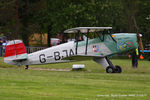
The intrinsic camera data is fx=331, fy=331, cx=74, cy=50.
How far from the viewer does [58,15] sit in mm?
42656

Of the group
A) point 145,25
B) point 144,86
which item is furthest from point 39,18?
point 144,86

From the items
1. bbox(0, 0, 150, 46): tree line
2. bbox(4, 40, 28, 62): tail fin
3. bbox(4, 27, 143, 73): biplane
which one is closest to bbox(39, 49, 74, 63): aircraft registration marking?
bbox(4, 27, 143, 73): biplane

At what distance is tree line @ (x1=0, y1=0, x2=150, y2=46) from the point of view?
4125 centimetres

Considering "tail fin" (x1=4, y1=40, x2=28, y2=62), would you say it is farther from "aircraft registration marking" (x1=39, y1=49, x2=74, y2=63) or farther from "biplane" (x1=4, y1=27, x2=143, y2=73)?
"aircraft registration marking" (x1=39, y1=49, x2=74, y2=63)

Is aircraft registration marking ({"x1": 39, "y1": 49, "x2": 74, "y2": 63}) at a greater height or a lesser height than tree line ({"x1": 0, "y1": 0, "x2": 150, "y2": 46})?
lesser

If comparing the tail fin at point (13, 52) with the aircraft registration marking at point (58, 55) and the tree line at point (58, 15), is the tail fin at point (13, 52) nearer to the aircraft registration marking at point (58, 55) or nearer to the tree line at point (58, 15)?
the aircraft registration marking at point (58, 55)

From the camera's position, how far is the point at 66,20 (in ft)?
139

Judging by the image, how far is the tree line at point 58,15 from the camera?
1624 inches

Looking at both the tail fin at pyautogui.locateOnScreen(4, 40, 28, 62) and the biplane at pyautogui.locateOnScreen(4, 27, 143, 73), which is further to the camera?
the tail fin at pyautogui.locateOnScreen(4, 40, 28, 62)

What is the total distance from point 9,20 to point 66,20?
7.76 metres

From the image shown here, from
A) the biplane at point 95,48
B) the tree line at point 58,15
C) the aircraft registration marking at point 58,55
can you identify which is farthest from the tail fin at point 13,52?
the tree line at point 58,15

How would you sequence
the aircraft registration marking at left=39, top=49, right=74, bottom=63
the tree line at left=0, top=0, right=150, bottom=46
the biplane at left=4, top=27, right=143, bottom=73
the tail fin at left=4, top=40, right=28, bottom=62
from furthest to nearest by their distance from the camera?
the tree line at left=0, top=0, right=150, bottom=46
the tail fin at left=4, top=40, right=28, bottom=62
the aircraft registration marking at left=39, top=49, right=74, bottom=63
the biplane at left=4, top=27, right=143, bottom=73

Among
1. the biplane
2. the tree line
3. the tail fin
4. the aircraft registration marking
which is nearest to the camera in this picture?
the biplane

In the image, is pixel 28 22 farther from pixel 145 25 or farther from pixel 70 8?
pixel 145 25
